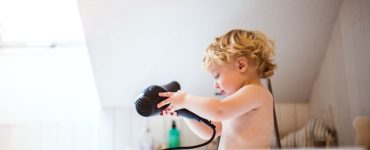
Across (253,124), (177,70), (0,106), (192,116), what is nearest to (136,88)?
(177,70)

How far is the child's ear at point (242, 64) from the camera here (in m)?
1.25

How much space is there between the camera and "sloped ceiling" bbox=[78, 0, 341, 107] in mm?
1731

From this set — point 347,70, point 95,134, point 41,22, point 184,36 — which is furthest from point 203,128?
point 41,22

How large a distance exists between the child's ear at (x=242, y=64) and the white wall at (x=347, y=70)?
1.80ft

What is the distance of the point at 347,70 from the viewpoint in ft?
5.61

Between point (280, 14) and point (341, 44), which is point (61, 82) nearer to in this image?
point (280, 14)

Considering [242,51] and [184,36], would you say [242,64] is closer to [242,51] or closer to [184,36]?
[242,51]

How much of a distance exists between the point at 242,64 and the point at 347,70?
670mm

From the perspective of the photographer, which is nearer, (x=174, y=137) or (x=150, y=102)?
(x=150, y=102)

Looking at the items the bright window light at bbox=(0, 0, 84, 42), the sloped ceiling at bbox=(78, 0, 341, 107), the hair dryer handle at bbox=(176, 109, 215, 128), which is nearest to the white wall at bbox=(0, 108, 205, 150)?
the sloped ceiling at bbox=(78, 0, 341, 107)

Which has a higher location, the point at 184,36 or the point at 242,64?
the point at 184,36

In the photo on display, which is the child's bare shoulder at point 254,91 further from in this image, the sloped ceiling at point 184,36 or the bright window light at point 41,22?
the bright window light at point 41,22

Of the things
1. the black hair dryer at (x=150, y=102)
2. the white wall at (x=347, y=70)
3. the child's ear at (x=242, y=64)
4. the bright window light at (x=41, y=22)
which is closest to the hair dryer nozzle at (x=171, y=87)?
the black hair dryer at (x=150, y=102)

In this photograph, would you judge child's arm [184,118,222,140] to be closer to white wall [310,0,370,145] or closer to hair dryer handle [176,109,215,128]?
hair dryer handle [176,109,215,128]
